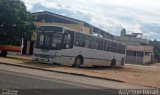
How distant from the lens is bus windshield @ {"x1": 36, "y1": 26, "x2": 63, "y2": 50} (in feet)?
96.5

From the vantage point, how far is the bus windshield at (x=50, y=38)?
29422 mm

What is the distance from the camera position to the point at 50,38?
29781mm

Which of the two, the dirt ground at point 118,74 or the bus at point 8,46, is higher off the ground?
the bus at point 8,46

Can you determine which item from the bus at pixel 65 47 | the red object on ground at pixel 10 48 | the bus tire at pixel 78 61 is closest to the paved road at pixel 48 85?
the bus at pixel 65 47

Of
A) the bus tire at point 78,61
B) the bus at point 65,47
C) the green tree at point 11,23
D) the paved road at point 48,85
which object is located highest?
the green tree at point 11,23

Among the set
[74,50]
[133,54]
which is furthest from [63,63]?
[133,54]

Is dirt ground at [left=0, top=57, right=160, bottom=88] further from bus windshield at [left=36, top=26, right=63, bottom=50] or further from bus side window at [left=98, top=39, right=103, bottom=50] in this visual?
bus side window at [left=98, top=39, right=103, bottom=50]

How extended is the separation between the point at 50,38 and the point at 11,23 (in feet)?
32.3

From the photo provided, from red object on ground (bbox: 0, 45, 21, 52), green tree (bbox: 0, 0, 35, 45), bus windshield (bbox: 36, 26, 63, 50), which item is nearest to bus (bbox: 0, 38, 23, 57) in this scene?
red object on ground (bbox: 0, 45, 21, 52)

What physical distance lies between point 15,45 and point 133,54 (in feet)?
122

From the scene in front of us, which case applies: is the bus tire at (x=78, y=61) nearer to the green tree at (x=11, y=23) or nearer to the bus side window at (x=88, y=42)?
the bus side window at (x=88, y=42)

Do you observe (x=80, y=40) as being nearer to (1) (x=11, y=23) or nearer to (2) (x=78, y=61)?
(2) (x=78, y=61)

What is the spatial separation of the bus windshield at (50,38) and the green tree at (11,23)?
328 inches

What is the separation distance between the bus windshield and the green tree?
834cm
